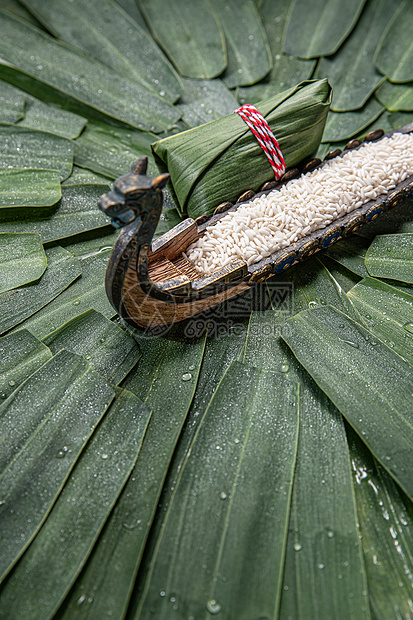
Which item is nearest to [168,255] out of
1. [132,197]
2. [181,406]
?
[132,197]

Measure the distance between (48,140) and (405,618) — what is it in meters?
2.14

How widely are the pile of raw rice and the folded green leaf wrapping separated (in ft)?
0.39

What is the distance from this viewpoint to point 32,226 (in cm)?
169

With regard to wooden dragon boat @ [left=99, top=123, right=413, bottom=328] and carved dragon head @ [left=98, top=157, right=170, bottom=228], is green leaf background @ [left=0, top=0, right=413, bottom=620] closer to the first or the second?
wooden dragon boat @ [left=99, top=123, right=413, bottom=328]

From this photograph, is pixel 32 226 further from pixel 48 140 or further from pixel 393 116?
pixel 393 116

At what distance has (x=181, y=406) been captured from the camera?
1266mm

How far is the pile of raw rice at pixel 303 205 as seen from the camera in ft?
4.82

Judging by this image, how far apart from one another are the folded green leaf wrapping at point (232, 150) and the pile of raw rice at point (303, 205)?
12 cm

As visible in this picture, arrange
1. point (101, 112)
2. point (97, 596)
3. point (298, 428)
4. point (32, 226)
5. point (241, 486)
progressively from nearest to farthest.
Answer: point (97, 596), point (241, 486), point (298, 428), point (32, 226), point (101, 112)

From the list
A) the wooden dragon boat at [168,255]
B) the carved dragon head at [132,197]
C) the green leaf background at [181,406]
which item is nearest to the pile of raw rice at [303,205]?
the wooden dragon boat at [168,255]

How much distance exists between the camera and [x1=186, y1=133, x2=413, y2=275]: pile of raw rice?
4.82ft

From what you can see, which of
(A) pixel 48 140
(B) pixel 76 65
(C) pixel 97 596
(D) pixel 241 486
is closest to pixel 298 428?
(D) pixel 241 486

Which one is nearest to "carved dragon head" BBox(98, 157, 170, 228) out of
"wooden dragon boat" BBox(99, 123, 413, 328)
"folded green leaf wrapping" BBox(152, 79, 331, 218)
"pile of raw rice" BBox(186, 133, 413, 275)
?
"wooden dragon boat" BBox(99, 123, 413, 328)

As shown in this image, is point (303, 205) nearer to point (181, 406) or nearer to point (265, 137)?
point (265, 137)
